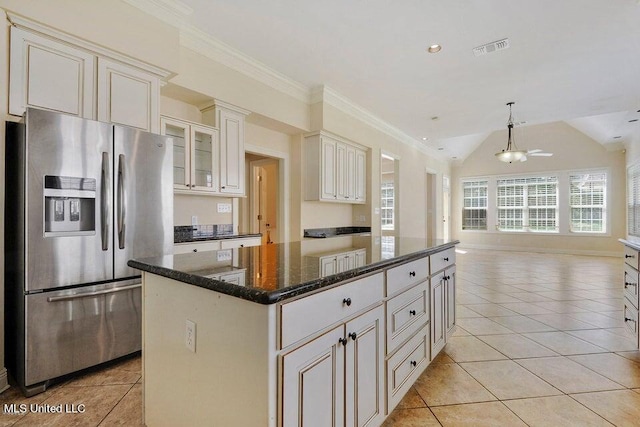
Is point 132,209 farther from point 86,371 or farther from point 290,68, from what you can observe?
point 290,68

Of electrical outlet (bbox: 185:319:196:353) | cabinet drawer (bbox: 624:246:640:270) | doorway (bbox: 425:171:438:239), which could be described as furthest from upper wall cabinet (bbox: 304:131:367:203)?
doorway (bbox: 425:171:438:239)

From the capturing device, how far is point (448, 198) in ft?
34.6

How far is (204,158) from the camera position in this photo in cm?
342

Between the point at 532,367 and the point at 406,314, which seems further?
the point at 532,367

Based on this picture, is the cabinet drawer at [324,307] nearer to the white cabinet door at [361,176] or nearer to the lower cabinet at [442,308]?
the lower cabinet at [442,308]

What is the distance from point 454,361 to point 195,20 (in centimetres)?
375

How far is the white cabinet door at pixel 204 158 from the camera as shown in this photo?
3302mm

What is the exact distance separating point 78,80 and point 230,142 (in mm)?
1519

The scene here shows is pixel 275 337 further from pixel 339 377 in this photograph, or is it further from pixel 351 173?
pixel 351 173

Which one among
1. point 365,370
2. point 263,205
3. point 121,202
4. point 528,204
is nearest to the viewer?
point 365,370

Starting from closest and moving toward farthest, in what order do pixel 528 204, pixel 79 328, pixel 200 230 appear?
pixel 79 328 → pixel 200 230 → pixel 528 204

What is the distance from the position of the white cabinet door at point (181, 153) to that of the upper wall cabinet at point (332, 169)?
1862mm

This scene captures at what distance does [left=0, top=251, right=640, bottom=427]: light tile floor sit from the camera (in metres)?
1.75

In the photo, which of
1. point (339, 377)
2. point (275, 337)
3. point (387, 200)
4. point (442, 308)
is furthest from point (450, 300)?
point (387, 200)
